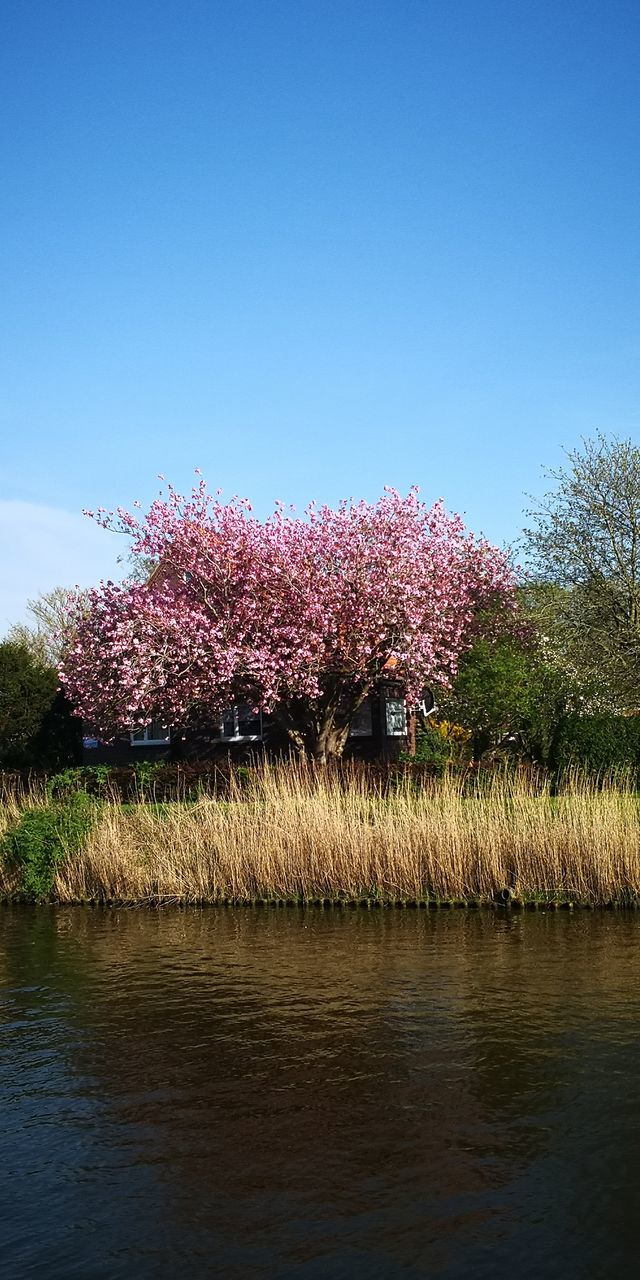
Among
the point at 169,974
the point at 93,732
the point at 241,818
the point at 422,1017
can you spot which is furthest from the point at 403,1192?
the point at 93,732

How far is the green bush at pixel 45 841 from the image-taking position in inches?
714

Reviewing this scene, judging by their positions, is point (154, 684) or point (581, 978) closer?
point (581, 978)

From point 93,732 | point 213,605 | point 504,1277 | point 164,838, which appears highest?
point 213,605

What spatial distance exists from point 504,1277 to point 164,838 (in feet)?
39.8

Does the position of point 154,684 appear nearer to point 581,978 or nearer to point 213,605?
point 213,605

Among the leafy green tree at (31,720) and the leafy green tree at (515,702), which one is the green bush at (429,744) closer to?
the leafy green tree at (515,702)

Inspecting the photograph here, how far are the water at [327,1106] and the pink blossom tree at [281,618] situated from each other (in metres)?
13.4

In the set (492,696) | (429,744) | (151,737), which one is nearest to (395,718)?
(429,744)

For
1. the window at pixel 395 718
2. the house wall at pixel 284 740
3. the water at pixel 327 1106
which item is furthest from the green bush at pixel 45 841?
the window at pixel 395 718

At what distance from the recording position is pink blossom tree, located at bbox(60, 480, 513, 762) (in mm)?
27609

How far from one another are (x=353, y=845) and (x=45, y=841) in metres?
5.12

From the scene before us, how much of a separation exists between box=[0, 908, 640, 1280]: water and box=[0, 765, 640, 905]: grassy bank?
1.34m

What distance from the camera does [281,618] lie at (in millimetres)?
28188

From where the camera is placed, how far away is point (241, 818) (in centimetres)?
1712
